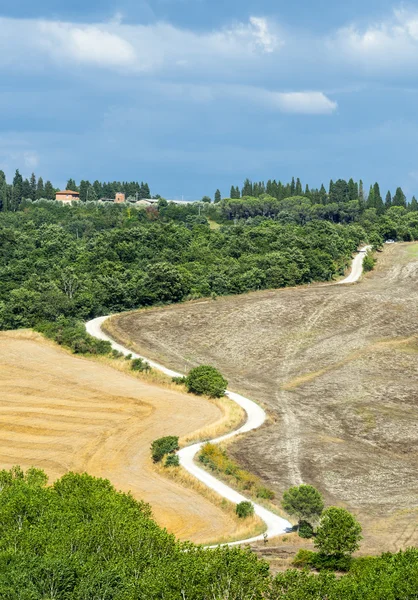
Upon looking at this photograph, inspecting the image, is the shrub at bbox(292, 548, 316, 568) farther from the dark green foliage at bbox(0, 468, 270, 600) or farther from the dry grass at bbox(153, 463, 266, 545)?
the dark green foliage at bbox(0, 468, 270, 600)

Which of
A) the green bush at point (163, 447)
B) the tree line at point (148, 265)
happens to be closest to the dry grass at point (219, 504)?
the green bush at point (163, 447)

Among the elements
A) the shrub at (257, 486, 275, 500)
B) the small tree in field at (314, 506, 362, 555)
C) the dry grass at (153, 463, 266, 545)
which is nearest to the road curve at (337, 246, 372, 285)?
the dry grass at (153, 463, 266, 545)

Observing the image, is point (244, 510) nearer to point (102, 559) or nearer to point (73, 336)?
point (102, 559)

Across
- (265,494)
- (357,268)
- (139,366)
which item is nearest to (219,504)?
(265,494)

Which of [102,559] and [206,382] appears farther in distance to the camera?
[206,382]

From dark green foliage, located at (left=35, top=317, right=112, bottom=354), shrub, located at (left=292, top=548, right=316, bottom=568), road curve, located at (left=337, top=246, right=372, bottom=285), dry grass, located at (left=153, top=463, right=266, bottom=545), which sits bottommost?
dry grass, located at (left=153, top=463, right=266, bottom=545)

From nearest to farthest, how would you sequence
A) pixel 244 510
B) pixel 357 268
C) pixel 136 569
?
pixel 136 569, pixel 244 510, pixel 357 268
